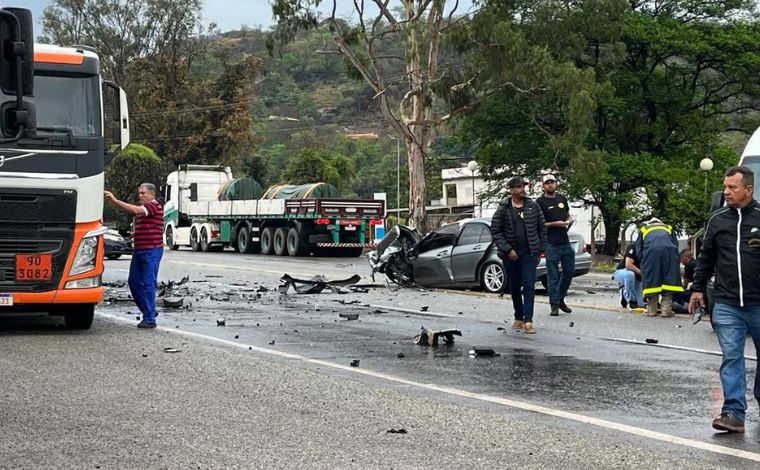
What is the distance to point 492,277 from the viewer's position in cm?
2089

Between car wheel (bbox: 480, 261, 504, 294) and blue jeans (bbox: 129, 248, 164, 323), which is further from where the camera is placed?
car wheel (bbox: 480, 261, 504, 294)

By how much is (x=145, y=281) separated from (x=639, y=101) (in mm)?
34997

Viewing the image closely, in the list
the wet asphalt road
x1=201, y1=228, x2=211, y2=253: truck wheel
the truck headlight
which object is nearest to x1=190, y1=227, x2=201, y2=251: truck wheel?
x1=201, y1=228, x2=211, y2=253: truck wheel

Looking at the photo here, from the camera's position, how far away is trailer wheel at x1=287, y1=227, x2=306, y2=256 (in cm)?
3919

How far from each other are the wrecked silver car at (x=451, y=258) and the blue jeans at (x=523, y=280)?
667 centimetres

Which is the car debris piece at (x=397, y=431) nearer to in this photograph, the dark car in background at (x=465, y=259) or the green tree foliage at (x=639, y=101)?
the dark car in background at (x=465, y=259)

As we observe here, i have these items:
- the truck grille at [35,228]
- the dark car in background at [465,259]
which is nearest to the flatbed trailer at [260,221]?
the dark car in background at [465,259]

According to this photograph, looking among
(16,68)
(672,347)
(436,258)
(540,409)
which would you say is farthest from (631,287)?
(16,68)

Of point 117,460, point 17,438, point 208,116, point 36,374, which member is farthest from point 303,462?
point 208,116

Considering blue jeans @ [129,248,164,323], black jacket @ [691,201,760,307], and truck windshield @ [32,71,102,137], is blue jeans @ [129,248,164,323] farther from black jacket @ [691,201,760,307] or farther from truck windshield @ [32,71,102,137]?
black jacket @ [691,201,760,307]

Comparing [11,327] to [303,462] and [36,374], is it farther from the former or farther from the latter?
[303,462]

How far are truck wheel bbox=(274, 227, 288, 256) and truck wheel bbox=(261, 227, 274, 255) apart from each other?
1.70 ft

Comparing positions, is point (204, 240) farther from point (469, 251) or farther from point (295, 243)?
point (469, 251)

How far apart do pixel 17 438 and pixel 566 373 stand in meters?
5.05
